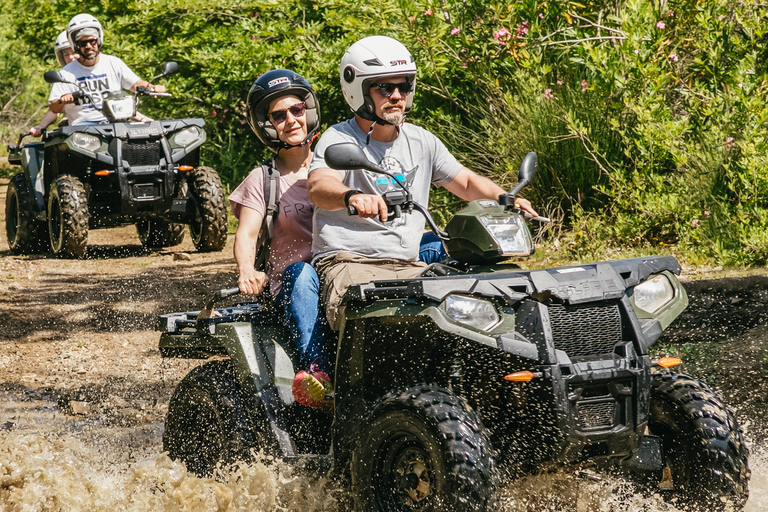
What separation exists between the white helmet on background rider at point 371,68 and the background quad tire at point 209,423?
1268 mm

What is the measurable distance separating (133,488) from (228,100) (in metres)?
9.18

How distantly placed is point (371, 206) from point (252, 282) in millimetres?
747

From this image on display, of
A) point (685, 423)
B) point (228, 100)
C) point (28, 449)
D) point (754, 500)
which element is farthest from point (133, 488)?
point (228, 100)

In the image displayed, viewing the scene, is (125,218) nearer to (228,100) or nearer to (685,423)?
(228,100)

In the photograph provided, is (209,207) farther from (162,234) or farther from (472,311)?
(472,311)

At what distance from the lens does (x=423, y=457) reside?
3076mm

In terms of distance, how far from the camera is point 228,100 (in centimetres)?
1251

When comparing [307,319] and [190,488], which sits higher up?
[307,319]

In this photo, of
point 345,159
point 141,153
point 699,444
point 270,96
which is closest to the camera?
point 699,444

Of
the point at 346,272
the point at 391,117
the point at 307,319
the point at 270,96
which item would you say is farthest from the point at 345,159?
the point at 270,96

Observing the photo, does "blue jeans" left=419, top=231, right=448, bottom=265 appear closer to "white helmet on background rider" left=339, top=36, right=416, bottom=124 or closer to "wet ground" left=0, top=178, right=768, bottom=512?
"white helmet on background rider" left=339, top=36, right=416, bottom=124

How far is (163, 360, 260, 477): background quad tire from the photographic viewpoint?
3900 millimetres

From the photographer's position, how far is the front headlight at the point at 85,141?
981 centimetres

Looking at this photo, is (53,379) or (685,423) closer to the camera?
(685,423)
